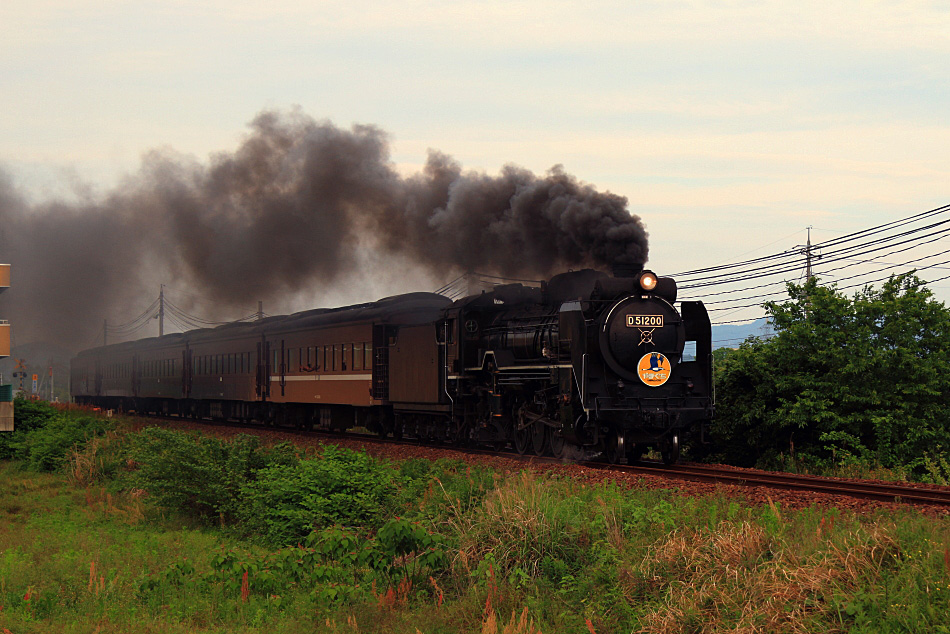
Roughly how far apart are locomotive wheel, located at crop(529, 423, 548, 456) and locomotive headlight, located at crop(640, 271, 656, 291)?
3787mm

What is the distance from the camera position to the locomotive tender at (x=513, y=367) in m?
17.1

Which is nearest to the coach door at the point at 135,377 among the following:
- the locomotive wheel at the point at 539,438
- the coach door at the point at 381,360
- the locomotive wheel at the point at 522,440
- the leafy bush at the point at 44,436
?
the leafy bush at the point at 44,436

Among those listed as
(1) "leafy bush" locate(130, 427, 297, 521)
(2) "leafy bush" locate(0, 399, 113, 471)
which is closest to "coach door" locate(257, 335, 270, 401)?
(2) "leafy bush" locate(0, 399, 113, 471)

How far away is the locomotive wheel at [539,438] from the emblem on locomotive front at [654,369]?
2.79 meters

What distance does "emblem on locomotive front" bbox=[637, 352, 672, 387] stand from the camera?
17203mm

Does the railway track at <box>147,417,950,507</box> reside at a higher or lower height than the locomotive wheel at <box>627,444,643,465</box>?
lower

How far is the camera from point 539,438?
19.3 meters

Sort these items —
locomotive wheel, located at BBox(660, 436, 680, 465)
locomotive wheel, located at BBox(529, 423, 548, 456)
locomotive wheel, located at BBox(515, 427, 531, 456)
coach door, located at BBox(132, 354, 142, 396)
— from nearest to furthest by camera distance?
locomotive wheel, located at BBox(660, 436, 680, 465), locomotive wheel, located at BBox(529, 423, 548, 456), locomotive wheel, located at BBox(515, 427, 531, 456), coach door, located at BBox(132, 354, 142, 396)

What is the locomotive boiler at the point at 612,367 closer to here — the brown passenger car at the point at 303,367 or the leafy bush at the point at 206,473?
the brown passenger car at the point at 303,367

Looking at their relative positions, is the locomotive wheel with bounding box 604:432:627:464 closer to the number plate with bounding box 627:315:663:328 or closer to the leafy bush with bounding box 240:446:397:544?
the number plate with bounding box 627:315:663:328

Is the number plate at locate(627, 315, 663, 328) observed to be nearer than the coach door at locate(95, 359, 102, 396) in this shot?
Yes

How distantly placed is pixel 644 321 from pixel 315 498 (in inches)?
301

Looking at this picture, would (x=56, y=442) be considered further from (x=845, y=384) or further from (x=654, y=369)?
(x=845, y=384)

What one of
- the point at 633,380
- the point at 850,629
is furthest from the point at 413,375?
the point at 850,629
